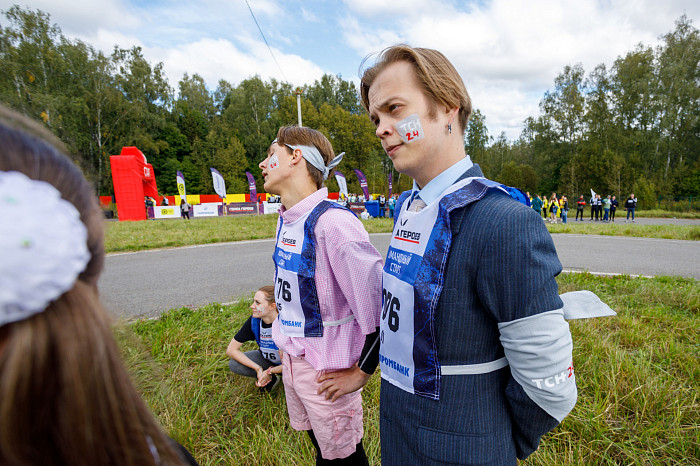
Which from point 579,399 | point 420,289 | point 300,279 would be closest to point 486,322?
point 420,289

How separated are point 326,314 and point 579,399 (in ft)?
7.30

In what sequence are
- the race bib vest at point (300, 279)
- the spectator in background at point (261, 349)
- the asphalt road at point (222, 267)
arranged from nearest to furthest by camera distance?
the race bib vest at point (300, 279) < the spectator in background at point (261, 349) < the asphalt road at point (222, 267)

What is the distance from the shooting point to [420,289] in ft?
3.51

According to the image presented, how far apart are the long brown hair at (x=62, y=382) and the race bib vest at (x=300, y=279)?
1.13m

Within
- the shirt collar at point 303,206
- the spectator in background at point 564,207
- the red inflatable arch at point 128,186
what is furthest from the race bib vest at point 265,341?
the red inflatable arch at point 128,186

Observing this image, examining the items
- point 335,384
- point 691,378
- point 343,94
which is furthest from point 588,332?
point 343,94

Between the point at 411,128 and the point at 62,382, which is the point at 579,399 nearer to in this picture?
the point at 411,128

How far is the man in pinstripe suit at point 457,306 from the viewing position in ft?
3.15

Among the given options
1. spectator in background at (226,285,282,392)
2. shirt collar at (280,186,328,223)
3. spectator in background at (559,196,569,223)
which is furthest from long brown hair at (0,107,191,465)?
spectator in background at (559,196,569,223)

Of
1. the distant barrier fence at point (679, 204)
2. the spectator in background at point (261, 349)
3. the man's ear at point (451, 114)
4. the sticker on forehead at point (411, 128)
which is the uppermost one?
the man's ear at point (451, 114)

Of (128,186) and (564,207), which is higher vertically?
(128,186)

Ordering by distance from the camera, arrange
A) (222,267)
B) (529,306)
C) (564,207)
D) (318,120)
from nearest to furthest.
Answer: (529,306), (222,267), (564,207), (318,120)

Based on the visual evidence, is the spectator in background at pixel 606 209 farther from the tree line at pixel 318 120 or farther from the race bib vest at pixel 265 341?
the race bib vest at pixel 265 341

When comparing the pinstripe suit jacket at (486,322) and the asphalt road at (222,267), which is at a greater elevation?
the pinstripe suit jacket at (486,322)
